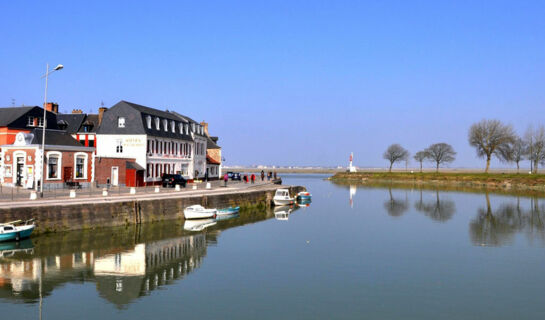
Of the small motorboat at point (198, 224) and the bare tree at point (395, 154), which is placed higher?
the bare tree at point (395, 154)

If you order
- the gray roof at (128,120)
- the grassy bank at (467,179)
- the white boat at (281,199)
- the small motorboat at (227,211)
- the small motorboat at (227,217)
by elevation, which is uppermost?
the gray roof at (128,120)

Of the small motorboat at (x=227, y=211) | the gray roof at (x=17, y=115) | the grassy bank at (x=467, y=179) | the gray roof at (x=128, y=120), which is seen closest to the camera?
the small motorboat at (x=227, y=211)

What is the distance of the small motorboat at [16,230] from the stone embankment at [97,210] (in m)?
0.58

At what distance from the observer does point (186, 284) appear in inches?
896

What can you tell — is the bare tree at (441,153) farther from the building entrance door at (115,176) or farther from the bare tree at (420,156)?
the building entrance door at (115,176)

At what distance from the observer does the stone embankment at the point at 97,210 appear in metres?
31.2

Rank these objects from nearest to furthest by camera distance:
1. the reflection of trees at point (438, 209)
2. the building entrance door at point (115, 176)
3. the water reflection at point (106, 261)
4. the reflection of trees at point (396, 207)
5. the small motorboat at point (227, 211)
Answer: the water reflection at point (106, 261) < the small motorboat at point (227, 211) < the reflection of trees at point (438, 209) < the building entrance door at point (115, 176) < the reflection of trees at point (396, 207)

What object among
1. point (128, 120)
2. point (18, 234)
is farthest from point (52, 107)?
point (18, 234)

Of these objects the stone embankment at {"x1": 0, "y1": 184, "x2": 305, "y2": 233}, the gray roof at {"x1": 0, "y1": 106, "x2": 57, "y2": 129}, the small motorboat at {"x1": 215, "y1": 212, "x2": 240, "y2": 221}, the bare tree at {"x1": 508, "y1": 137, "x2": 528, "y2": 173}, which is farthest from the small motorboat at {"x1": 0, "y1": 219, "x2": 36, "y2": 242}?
the bare tree at {"x1": 508, "y1": 137, "x2": 528, "y2": 173}

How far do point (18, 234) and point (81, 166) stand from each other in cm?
1833

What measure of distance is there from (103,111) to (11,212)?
33.0 meters

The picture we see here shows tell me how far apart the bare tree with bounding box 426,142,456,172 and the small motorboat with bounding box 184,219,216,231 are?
118 metres

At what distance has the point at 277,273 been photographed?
81.6 feet

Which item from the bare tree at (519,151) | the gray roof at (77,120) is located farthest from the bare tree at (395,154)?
the gray roof at (77,120)
